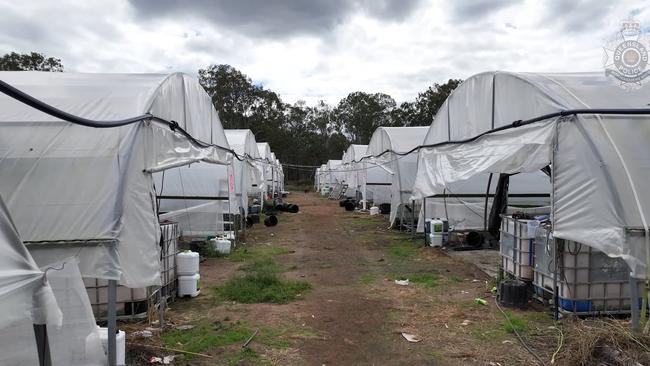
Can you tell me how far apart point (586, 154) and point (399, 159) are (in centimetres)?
1108

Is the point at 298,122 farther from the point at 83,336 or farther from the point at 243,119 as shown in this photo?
the point at 83,336

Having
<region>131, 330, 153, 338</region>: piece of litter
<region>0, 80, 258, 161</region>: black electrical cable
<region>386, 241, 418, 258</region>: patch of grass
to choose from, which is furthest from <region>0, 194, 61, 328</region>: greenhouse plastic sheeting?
<region>386, 241, 418, 258</region>: patch of grass

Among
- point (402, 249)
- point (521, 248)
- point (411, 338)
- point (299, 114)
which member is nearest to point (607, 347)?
point (411, 338)

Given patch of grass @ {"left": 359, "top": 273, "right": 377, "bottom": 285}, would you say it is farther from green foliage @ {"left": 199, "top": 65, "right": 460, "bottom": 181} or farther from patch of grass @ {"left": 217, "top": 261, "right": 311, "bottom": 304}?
green foliage @ {"left": 199, "top": 65, "right": 460, "bottom": 181}

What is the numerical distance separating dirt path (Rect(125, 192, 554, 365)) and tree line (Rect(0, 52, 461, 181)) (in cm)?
3840

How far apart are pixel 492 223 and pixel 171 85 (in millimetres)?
9039

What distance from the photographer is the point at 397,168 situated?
56.5 ft

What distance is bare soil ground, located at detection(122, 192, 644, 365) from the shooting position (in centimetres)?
541

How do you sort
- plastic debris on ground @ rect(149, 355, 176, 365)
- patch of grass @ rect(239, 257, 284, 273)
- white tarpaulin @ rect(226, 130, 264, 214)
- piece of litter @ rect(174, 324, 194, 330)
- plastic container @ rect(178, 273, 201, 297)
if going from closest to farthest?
plastic debris on ground @ rect(149, 355, 176, 365), piece of litter @ rect(174, 324, 194, 330), plastic container @ rect(178, 273, 201, 297), patch of grass @ rect(239, 257, 284, 273), white tarpaulin @ rect(226, 130, 264, 214)

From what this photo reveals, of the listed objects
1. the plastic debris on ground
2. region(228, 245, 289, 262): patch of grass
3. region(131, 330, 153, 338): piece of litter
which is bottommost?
region(228, 245, 289, 262): patch of grass

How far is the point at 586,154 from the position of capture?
20.0 feet

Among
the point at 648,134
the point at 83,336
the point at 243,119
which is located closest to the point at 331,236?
the point at 648,134

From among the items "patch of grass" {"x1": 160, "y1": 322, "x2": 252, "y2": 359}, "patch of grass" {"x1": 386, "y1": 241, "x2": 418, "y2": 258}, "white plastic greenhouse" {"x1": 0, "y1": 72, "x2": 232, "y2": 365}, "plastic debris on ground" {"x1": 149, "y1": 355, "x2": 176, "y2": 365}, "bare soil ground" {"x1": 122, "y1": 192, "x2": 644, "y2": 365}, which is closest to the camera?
"white plastic greenhouse" {"x1": 0, "y1": 72, "x2": 232, "y2": 365}

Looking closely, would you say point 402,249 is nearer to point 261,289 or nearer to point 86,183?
point 261,289
